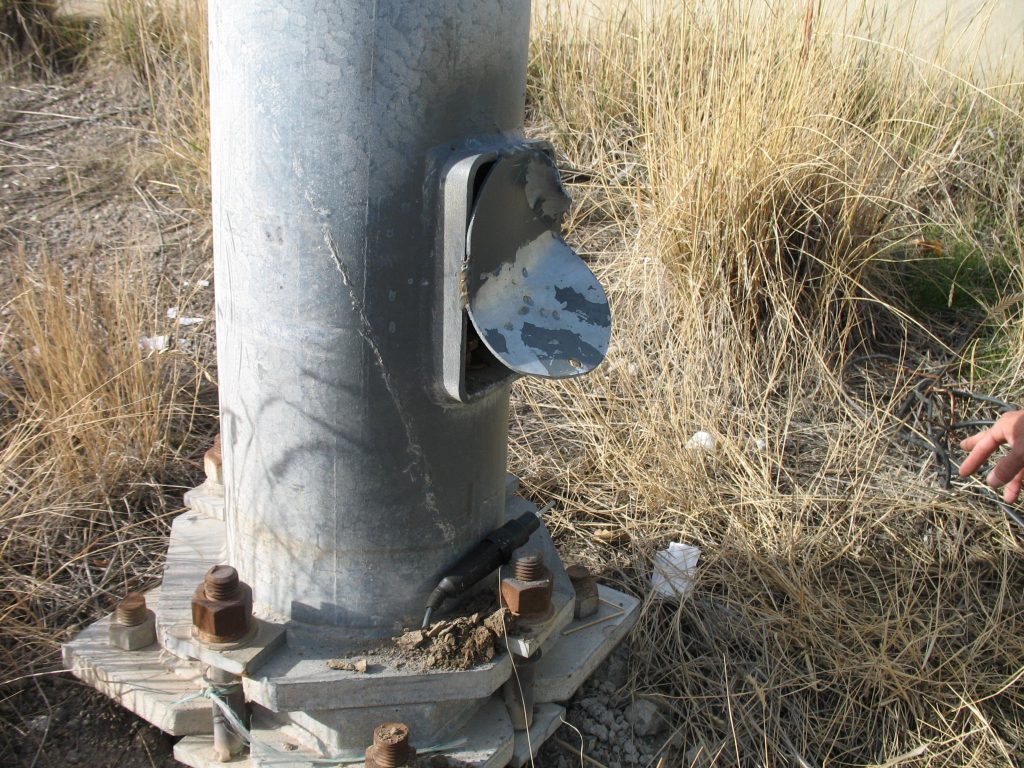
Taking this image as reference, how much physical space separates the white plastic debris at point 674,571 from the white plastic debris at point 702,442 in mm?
294

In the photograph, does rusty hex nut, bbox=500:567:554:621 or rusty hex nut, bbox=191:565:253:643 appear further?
rusty hex nut, bbox=500:567:554:621

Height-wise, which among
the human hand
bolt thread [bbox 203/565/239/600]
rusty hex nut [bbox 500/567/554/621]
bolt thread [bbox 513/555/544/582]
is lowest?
rusty hex nut [bbox 500/567/554/621]

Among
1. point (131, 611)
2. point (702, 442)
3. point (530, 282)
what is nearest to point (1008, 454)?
point (702, 442)

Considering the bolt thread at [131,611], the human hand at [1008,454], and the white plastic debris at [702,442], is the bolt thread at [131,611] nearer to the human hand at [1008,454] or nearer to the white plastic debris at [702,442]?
the white plastic debris at [702,442]

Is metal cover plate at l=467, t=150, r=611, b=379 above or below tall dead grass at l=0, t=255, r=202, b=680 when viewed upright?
above

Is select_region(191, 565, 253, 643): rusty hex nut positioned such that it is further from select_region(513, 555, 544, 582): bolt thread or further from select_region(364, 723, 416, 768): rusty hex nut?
select_region(513, 555, 544, 582): bolt thread

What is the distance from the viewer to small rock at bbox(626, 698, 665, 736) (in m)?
2.04

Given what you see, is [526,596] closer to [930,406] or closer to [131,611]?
[131,611]

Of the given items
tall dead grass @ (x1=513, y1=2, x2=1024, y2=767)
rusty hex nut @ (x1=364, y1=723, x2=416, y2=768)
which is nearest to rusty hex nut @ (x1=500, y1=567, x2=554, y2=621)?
rusty hex nut @ (x1=364, y1=723, x2=416, y2=768)

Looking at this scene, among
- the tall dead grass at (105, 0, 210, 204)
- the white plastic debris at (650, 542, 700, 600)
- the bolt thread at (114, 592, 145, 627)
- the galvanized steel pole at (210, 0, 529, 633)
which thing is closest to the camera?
the galvanized steel pole at (210, 0, 529, 633)

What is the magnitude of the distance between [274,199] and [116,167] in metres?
2.56

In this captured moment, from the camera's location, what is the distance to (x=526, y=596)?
1.69 m

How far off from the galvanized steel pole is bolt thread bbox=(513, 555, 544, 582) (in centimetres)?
11

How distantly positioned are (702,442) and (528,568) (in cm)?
111
